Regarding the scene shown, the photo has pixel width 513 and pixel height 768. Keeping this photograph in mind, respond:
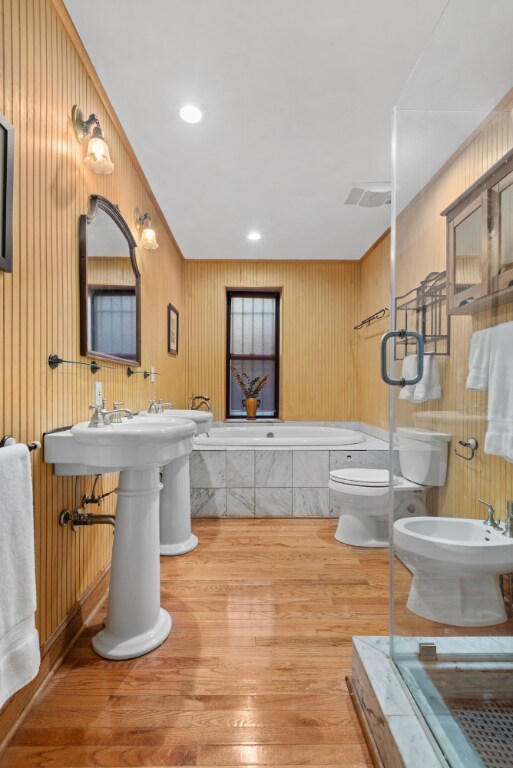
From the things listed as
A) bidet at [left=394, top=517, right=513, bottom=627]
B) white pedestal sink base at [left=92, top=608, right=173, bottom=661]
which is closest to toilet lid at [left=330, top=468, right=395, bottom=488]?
bidet at [left=394, top=517, right=513, bottom=627]

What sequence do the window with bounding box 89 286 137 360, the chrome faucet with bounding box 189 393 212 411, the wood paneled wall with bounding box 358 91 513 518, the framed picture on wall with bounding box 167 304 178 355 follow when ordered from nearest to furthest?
the wood paneled wall with bounding box 358 91 513 518
the window with bounding box 89 286 137 360
the framed picture on wall with bounding box 167 304 178 355
the chrome faucet with bounding box 189 393 212 411

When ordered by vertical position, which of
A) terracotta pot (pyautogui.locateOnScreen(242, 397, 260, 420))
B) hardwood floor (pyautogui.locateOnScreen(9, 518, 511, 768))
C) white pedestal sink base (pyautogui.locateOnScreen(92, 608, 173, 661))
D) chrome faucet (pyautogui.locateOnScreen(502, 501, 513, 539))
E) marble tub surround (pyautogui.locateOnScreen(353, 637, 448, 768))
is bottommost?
hardwood floor (pyautogui.locateOnScreen(9, 518, 511, 768))

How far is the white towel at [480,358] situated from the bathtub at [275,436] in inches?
74.1

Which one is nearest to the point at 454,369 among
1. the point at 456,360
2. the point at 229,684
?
the point at 456,360

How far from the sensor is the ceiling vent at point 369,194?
259 cm

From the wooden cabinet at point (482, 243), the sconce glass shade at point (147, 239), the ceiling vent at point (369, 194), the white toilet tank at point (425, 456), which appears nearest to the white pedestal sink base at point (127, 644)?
the white toilet tank at point (425, 456)

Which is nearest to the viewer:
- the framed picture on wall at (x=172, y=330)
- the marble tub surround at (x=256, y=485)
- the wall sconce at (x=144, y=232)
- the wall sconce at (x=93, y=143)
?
the wall sconce at (x=93, y=143)

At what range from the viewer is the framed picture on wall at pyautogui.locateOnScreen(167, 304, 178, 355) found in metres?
3.39

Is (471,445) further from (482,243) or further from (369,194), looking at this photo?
(369,194)

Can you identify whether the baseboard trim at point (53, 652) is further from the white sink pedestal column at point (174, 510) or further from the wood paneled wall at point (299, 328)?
the wood paneled wall at point (299, 328)

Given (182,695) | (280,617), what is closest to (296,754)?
(182,695)

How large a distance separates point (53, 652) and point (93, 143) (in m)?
2.03

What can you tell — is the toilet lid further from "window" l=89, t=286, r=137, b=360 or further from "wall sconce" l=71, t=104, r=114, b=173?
"wall sconce" l=71, t=104, r=114, b=173

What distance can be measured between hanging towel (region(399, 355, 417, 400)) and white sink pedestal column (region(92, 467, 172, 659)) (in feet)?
3.28
